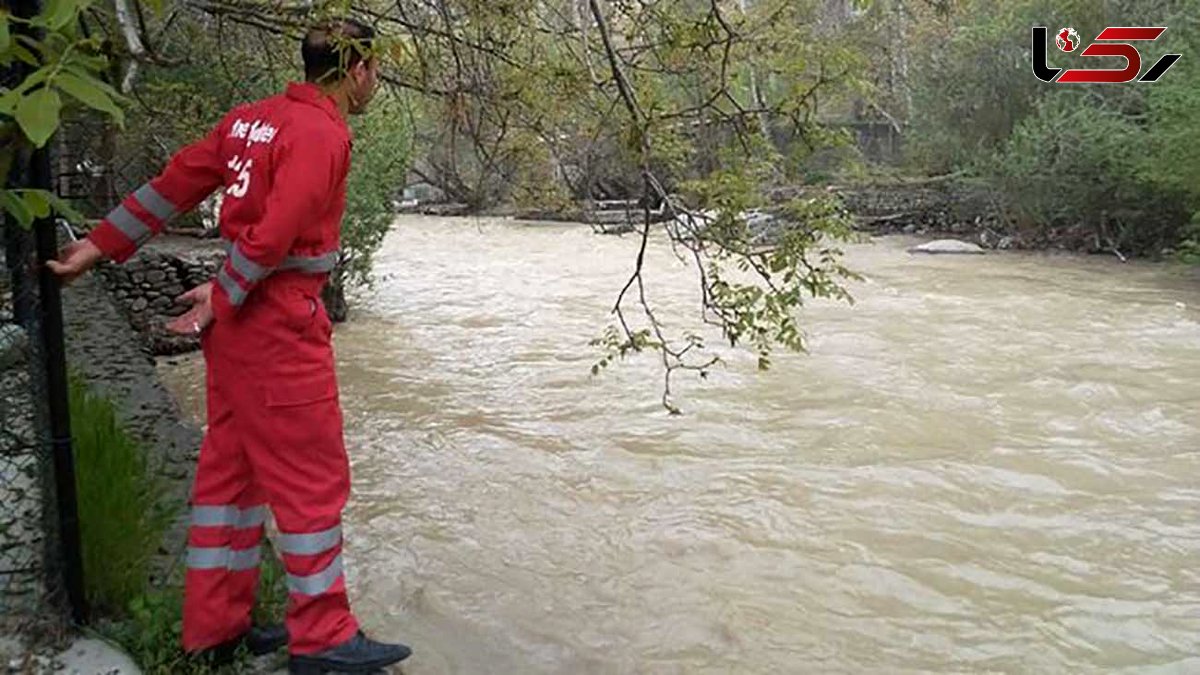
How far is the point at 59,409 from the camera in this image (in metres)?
2.43

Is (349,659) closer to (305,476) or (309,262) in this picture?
(305,476)

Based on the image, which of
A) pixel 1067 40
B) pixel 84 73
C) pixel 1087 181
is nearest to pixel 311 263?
pixel 84 73

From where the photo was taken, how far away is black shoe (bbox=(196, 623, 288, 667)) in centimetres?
252

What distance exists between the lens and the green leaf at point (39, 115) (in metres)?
1.22

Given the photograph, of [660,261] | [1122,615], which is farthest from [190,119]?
[660,261]

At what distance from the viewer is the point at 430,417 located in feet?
25.2

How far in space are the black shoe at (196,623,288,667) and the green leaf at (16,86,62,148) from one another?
1594 mm

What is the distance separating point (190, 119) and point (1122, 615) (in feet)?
19.1

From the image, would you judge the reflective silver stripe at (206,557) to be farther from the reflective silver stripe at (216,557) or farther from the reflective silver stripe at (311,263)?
the reflective silver stripe at (311,263)

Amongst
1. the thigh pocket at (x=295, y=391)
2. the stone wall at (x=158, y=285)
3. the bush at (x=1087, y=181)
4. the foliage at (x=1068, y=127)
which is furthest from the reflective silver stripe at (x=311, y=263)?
the bush at (x=1087, y=181)

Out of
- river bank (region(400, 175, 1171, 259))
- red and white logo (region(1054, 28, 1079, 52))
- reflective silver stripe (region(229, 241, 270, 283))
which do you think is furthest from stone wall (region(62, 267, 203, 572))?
red and white logo (region(1054, 28, 1079, 52))

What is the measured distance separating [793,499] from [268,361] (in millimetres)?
3882

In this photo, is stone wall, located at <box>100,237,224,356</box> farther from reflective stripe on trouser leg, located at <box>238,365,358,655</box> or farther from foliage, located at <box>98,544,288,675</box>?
reflective stripe on trouser leg, located at <box>238,365,358,655</box>

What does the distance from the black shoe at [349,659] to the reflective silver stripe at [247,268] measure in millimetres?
840
